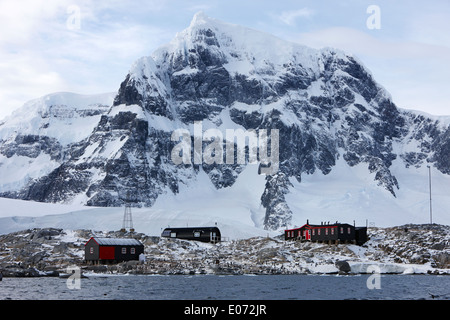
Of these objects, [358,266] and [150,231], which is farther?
[150,231]

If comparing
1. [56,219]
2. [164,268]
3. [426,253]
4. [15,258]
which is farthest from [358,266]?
[56,219]

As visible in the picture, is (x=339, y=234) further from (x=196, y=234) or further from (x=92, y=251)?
(x=92, y=251)

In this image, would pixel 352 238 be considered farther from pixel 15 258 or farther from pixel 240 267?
pixel 15 258

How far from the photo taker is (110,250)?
4257 inches

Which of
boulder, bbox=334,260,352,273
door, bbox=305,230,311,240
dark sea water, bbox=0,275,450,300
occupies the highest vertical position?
door, bbox=305,230,311,240

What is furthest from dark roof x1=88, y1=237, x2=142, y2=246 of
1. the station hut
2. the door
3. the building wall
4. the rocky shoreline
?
the door

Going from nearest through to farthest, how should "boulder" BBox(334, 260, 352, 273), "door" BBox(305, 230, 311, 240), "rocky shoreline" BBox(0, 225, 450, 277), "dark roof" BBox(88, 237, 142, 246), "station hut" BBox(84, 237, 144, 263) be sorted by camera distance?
"boulder" BBox(334, 260, 352, 273) < "rocky shoreline" BBox(0, 225, 450, 277) < "station hut" BBox(84, 237, 144, 263) < "dark roof" BBox(88, 237, 142, 246) < "door" BBox(305, 230, 311, 240)

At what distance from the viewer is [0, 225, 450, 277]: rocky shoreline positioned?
3834 inches

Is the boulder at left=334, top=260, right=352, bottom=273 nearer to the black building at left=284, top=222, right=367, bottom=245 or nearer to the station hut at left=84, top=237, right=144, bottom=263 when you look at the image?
the black building at left=284, top=222, right=367, bottom=245

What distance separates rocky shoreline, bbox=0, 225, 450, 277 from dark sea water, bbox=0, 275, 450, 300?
15.2 meters

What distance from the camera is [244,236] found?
192 m

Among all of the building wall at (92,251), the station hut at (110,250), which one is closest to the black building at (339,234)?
the station hut at (110,250)
